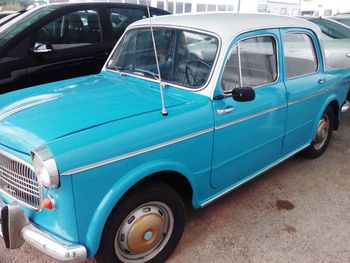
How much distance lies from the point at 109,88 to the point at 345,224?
2.52 metres

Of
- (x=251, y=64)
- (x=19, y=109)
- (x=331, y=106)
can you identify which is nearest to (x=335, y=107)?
(x=331, y=106)

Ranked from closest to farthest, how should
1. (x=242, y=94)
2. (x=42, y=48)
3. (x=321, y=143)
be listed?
(x=242, y=94) → (x=42, y=48) → (x=321, y=143)

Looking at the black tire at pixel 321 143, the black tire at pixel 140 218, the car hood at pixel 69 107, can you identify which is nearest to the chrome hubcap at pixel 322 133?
the black tire at pixel 321 143

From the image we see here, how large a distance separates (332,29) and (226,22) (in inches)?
213

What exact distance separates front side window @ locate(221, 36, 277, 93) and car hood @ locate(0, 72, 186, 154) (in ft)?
1.70

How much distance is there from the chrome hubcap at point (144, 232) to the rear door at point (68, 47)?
2.81 m

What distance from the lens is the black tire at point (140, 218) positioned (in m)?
2.24

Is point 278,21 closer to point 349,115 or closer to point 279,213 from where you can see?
point 279,213

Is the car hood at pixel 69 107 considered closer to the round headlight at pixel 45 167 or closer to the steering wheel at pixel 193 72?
the round headlight at pixel 45 167

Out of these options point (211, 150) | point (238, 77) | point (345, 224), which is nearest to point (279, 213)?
point (345, 224)

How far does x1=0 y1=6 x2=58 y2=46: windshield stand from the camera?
4.38m

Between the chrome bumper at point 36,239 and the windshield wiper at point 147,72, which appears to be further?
the windshield wiper at point 147,72

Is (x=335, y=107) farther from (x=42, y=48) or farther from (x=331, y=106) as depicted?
→ (x=42, y=48)

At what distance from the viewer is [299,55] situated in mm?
3719
